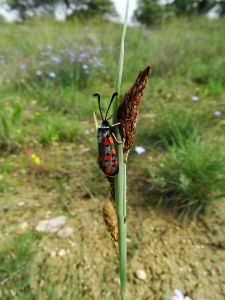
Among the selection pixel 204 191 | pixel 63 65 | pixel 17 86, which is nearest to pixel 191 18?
pixel 63 65

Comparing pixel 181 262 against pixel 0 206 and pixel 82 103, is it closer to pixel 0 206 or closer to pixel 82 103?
pixel 0 206

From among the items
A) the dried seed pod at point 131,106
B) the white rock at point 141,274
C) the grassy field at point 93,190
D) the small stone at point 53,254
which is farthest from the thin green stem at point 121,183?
the small stone at point 53,254

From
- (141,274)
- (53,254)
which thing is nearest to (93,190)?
(53,254)

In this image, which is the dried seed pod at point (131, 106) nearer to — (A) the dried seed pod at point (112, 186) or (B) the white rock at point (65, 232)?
(A) the dried seed pod at point (112, 186)

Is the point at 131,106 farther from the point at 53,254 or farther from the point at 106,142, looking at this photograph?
the point at 53,254

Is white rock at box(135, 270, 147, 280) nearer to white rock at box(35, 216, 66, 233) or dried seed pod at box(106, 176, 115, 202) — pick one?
white rock at box(35, 216, 66, 233)

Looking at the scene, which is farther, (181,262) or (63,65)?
(63,65)

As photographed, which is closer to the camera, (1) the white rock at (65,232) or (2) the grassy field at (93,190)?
(2) the grassy field at (93,190)
